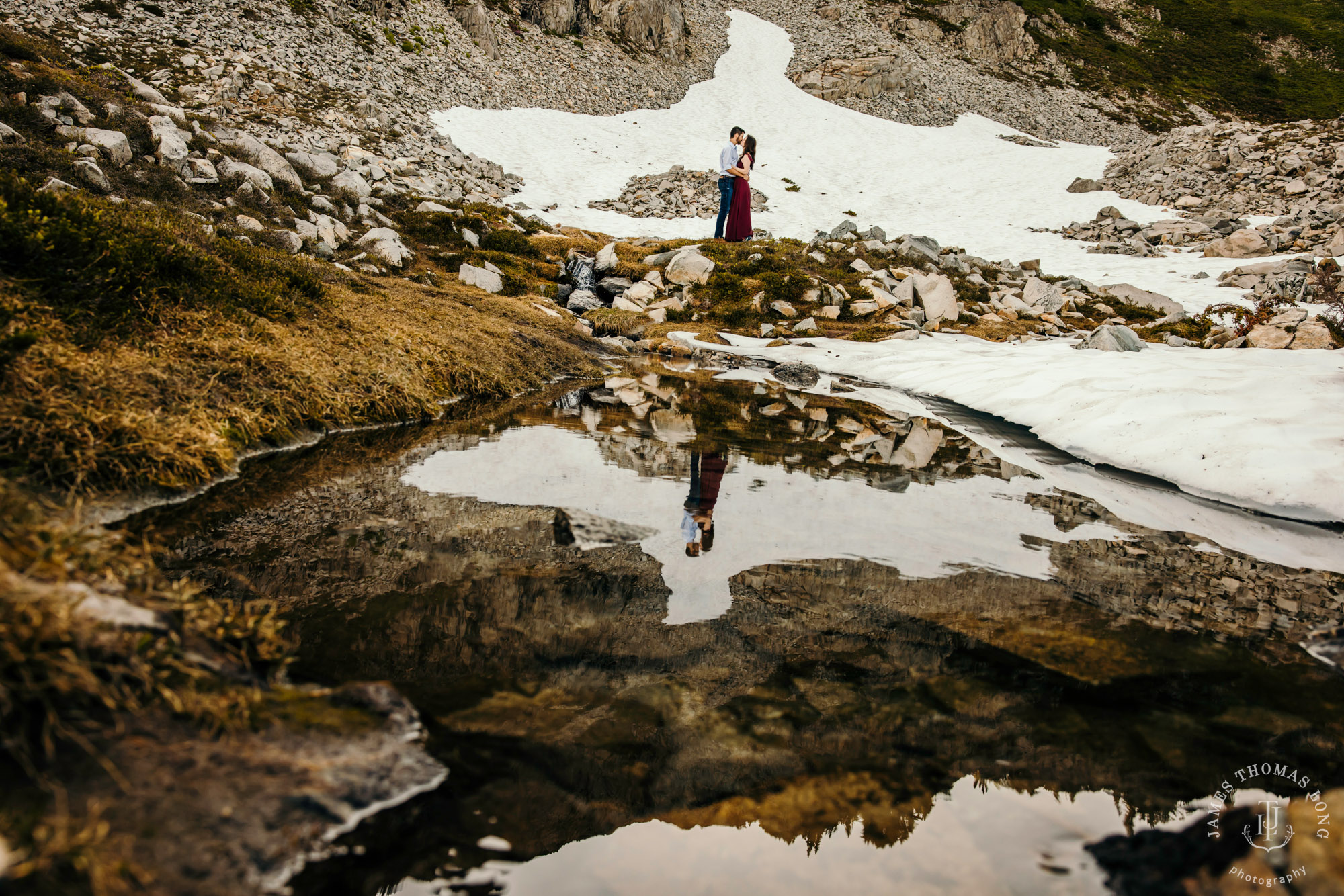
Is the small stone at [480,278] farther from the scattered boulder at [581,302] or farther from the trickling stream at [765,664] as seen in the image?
the trickling stream at [765,664]

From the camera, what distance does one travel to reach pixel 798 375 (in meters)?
13.6

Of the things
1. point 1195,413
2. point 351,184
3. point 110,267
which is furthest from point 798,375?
point 351,184

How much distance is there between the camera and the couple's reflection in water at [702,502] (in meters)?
4.91

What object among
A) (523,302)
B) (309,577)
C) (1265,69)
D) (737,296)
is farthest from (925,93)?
(309,577)

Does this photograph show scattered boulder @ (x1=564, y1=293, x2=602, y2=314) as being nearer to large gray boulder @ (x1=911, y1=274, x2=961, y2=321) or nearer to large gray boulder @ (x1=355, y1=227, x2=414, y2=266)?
large gray boulder @ (x1=355, y1=227, x2=414, y2=266)

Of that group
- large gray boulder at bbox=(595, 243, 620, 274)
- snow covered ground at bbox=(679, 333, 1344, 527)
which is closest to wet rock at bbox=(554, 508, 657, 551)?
snow covered ground at bbox=(679, 333, 1344, 527)

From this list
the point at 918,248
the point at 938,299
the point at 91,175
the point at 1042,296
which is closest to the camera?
the point at 91,175

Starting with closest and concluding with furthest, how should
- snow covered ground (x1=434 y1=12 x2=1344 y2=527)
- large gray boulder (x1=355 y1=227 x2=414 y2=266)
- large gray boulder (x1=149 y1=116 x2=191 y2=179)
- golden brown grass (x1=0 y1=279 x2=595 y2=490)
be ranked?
golden brown grass (x1=0 y1=279 x2=595 y2=490) < snow covered ground (x1=434 y1=12 x2=1344 y2=527) < large gray boulder (x1=149 y1=116 x2=191 y2=179) < large gray boulder (x1=355 y1=227 x2=414 y2=266)

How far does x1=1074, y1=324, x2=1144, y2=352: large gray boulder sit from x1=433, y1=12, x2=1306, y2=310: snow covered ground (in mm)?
9051

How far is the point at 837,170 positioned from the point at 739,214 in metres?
23.3

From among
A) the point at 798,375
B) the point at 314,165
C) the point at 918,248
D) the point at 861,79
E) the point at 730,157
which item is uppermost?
the point at 861,79

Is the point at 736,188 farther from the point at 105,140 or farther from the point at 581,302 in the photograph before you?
the point at 105,140

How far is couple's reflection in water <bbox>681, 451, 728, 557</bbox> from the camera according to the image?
193 inches

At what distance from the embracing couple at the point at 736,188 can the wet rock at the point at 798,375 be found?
10353 mm
